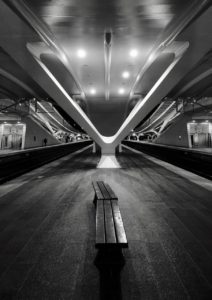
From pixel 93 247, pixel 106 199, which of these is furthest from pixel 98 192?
pixel 93 247

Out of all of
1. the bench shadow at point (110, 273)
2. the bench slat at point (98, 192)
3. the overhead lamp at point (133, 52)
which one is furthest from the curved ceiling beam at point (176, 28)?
the bench shadow at point (110, 273)

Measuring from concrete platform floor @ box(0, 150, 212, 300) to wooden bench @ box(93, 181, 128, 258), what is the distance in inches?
14.1

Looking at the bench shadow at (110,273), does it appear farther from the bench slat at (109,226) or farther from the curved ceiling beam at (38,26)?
the curved ceiling beam at (38,26)

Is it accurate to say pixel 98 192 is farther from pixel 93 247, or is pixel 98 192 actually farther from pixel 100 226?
pixel 100 226

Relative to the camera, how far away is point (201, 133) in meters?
28.9

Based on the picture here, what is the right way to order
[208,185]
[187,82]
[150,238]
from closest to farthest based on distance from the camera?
[150,238] → [208,185] → [187,82]

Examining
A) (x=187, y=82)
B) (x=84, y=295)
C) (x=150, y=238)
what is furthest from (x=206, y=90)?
(x=84, y=295)

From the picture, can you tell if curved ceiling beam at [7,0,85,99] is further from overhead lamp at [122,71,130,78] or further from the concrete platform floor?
the concrete platform floor

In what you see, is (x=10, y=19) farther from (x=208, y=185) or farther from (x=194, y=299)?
(x=208, y=185)

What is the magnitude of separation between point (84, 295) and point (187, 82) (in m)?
15.8

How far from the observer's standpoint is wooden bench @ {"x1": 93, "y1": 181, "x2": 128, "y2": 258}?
2082 millimetres

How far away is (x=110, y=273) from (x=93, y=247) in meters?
0.60

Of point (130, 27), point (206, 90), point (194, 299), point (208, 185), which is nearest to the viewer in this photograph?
point (194, 299)

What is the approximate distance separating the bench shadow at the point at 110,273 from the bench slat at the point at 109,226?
346 mm
